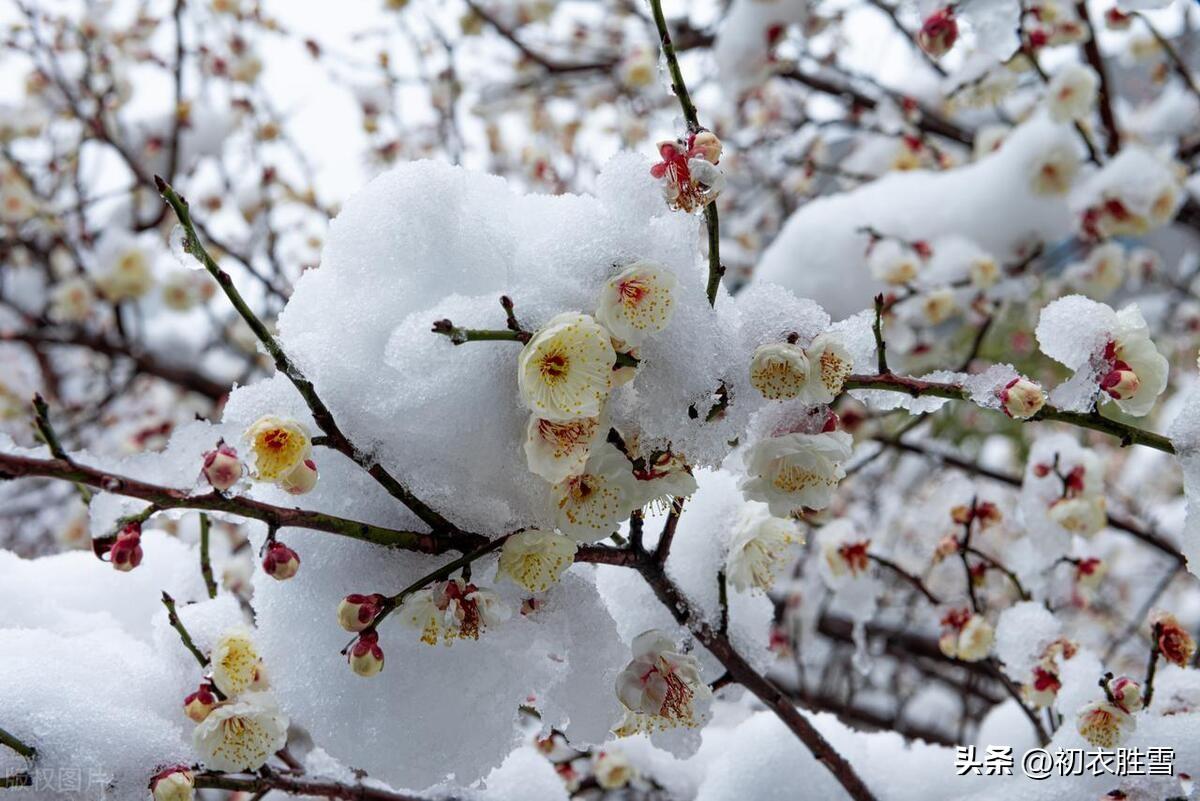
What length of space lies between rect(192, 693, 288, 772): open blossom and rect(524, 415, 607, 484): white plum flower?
363 millimetres

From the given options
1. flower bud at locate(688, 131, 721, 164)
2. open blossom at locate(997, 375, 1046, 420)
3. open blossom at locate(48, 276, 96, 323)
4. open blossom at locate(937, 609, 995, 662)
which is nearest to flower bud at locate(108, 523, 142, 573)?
flower bud at locate(688, 131, 721, 164)

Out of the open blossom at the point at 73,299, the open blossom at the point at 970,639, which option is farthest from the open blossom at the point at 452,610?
the open blossom at the point at 73,299

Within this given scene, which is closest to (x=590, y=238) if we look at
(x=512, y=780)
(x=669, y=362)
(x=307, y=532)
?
(x=669, y=362)

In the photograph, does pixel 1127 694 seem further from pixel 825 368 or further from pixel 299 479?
pixel 299 479

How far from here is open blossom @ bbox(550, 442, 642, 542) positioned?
0.72 metres

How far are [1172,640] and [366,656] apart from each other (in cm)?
88

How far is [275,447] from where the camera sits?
68cm

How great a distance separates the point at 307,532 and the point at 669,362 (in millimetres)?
360

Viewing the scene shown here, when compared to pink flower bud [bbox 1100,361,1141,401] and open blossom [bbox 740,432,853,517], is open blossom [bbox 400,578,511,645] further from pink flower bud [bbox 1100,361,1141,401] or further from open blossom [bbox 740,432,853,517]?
pink flower bud [bbox 1100,361,1141,401]

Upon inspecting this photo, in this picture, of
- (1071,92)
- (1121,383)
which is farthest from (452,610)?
(1071,92)

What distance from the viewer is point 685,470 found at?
2.46 feet

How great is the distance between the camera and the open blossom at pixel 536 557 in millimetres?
719

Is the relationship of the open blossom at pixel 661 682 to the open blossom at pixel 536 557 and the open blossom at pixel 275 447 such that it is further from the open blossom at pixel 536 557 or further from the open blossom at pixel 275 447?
the open blossom at pixel 275 447

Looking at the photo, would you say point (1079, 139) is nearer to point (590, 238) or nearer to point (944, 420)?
point (944, 420)
